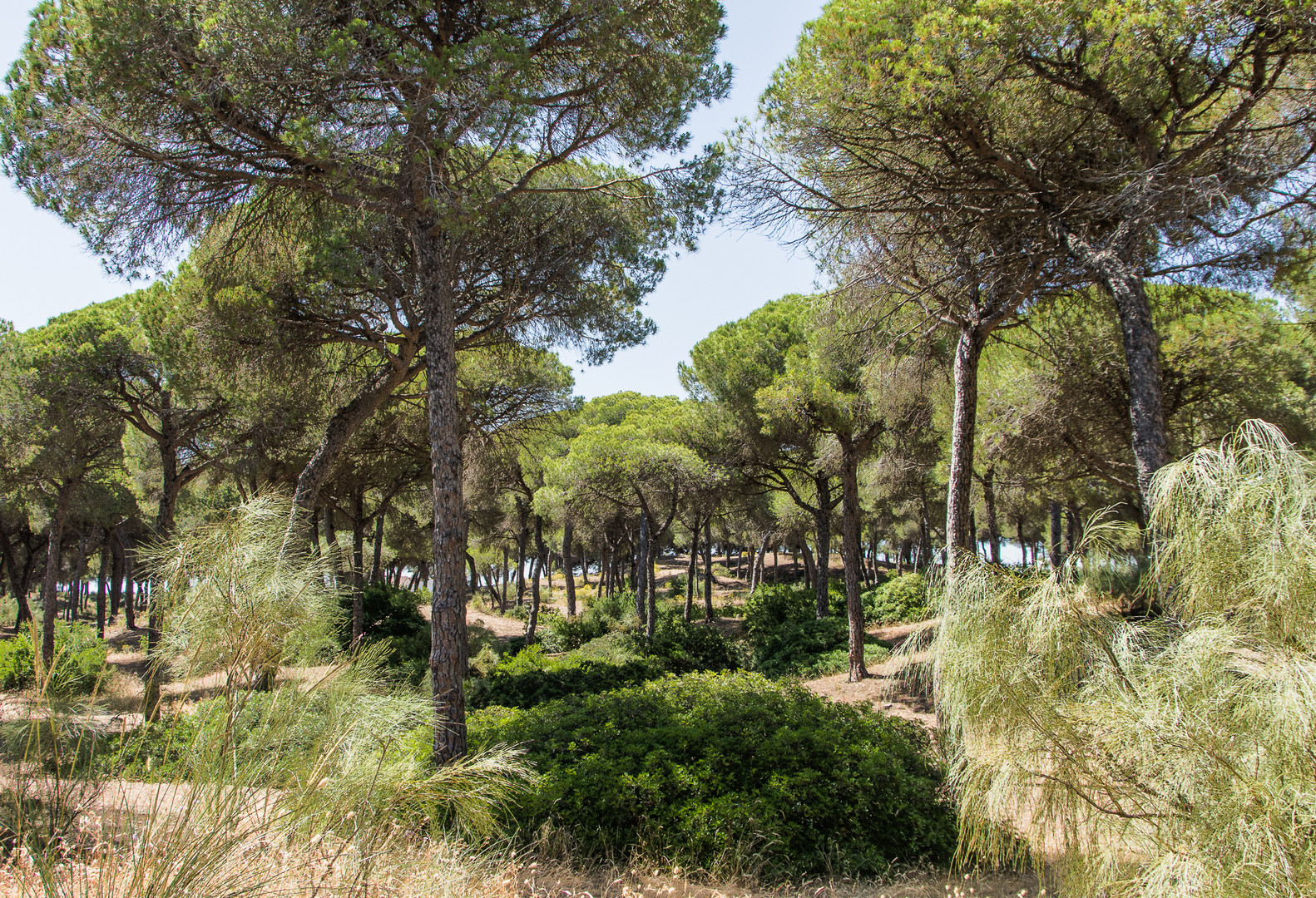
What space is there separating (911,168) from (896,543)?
124ft

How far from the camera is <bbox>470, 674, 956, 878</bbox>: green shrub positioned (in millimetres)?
4297

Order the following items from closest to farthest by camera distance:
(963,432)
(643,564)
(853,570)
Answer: (963,432)
(853,570)
(643,564)

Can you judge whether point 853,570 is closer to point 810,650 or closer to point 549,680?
point 810,650

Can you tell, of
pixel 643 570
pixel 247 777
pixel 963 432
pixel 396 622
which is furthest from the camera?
pixel 643 570

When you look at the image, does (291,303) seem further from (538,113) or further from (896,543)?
(896,543)

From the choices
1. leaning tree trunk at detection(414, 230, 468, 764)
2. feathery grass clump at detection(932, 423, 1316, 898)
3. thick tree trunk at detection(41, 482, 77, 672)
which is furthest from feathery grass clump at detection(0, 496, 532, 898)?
Answer: thick tree trunk at detection(41, 482, 77, 672)

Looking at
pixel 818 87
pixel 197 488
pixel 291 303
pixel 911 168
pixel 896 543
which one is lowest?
pixel 896 543

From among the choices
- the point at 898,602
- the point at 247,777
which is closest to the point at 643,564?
the point at 898,602

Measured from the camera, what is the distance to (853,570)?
11383 millimetres

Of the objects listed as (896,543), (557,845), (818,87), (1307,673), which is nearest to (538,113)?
(818,87)

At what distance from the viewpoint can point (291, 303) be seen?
876 centimetres

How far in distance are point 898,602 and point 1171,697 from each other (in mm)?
15177

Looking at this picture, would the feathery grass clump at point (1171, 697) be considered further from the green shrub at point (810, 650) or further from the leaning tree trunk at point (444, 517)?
the green shrub at point (810, 650)

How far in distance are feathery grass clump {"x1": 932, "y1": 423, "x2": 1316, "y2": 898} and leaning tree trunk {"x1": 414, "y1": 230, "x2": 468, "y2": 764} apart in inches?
155
